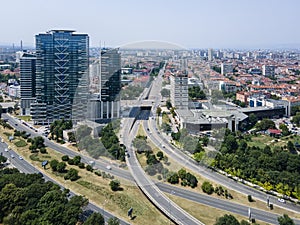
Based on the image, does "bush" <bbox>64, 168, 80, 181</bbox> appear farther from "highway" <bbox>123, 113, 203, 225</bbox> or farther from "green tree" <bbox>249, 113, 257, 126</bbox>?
"green tree" <bbox>249, 113, 257, 126</bbox>

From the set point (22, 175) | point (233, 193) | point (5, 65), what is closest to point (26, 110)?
point (22, 175)

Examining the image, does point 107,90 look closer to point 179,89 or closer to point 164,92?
point 164,92

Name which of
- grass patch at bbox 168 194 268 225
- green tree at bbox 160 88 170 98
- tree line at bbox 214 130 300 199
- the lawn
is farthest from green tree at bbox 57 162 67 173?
tree line at bbox 214 130 300 199

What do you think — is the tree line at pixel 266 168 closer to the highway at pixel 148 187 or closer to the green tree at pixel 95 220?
the highway at pixel 148 187

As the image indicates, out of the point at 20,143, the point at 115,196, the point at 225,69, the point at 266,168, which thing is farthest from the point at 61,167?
the point at 225,69

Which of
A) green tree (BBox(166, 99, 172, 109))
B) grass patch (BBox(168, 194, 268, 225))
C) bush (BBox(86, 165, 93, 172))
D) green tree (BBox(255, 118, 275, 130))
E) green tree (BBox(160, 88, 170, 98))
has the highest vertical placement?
green tree (BBox(160, 88, 170, 98))

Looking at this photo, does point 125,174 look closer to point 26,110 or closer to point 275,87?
point 26,110
